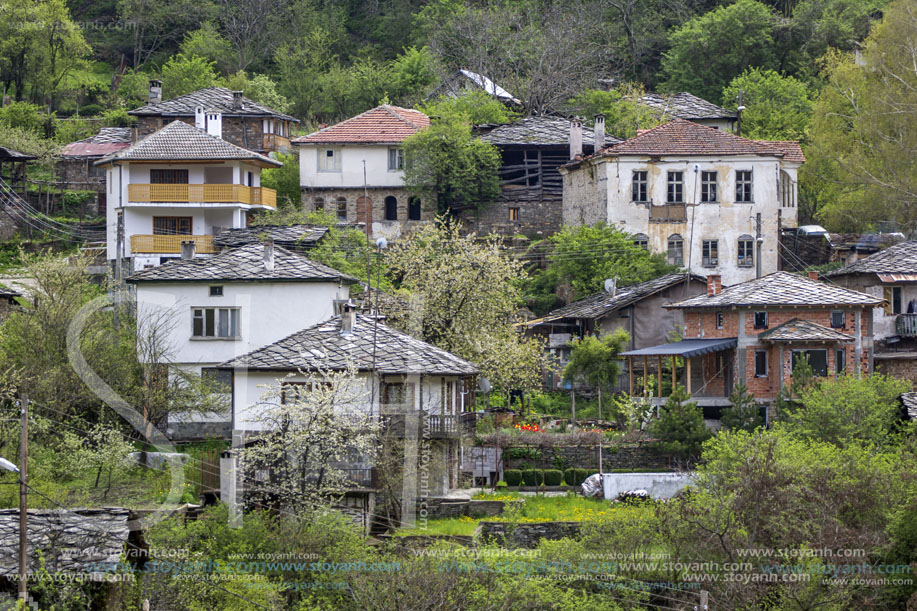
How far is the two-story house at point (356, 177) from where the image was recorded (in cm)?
5803

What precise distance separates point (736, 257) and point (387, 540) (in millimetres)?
25461

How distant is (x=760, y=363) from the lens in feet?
138

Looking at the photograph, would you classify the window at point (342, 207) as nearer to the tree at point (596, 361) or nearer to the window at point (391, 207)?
the window at point (391, 207)

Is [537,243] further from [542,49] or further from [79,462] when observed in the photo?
[79,462]

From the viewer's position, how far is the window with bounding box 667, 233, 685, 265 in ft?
174

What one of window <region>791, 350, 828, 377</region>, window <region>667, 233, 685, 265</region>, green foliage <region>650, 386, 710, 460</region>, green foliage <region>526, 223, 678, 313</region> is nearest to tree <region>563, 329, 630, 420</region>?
green foliage <region>650, 386, 710, 460</region>

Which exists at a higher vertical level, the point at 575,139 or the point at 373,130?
the point at 373,130

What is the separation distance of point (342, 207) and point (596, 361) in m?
17.7

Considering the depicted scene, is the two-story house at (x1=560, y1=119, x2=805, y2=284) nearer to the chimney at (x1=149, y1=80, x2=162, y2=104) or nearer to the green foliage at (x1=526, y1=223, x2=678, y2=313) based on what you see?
the green foliage at (x1=526, y1=223, x2=678, y2=313)

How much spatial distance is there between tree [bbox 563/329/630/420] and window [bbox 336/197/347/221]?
1643 centimetres

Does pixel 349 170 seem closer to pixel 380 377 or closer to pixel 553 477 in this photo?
pixel 553 477

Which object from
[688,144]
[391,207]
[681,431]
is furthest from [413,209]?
[681,431]

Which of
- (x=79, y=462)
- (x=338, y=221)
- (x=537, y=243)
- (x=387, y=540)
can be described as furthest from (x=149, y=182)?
(x=387, y=540)

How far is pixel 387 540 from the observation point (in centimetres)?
3181
